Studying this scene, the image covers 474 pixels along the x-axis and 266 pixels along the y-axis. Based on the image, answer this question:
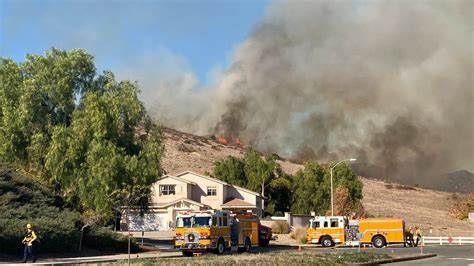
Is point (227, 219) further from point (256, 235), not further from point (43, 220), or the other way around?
point (43, 220)

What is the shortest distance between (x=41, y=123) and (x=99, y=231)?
8.60m

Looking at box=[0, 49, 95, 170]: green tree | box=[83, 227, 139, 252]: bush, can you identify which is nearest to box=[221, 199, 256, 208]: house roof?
box=[0, 49, 95, 170]: green tree

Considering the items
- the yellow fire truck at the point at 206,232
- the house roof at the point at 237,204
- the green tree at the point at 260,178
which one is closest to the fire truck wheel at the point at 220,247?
the yellow fire truck at the point at 206,232

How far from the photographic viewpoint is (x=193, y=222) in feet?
114

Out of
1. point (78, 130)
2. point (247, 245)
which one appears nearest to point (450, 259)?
point (247, 245)

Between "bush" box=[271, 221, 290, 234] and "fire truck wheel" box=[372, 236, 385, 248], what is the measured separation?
55.2ft

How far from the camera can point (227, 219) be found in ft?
121

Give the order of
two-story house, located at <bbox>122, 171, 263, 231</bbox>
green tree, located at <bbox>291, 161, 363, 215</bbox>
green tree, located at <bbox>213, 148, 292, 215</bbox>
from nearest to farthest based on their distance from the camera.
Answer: two-story house, located at <bbox>122, 171, 263, 231</bbox>
green tree, located at <bbox>291, 161, 363, 215</bbox>
green tree, located at <bbox>213, 148, 292, 215</bbox>

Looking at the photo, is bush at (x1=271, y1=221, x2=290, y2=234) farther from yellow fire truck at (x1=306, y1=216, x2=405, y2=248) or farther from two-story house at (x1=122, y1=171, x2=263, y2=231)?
yellow fire truck at (x1=306, y1=216, x2=405, y2=248)

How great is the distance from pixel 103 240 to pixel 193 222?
18.6 ft

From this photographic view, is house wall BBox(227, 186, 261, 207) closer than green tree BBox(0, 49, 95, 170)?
No

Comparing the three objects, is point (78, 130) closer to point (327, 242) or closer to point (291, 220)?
point (327, 242)

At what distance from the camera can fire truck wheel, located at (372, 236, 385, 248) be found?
1886 inches

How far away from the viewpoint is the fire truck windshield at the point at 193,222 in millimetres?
34719
